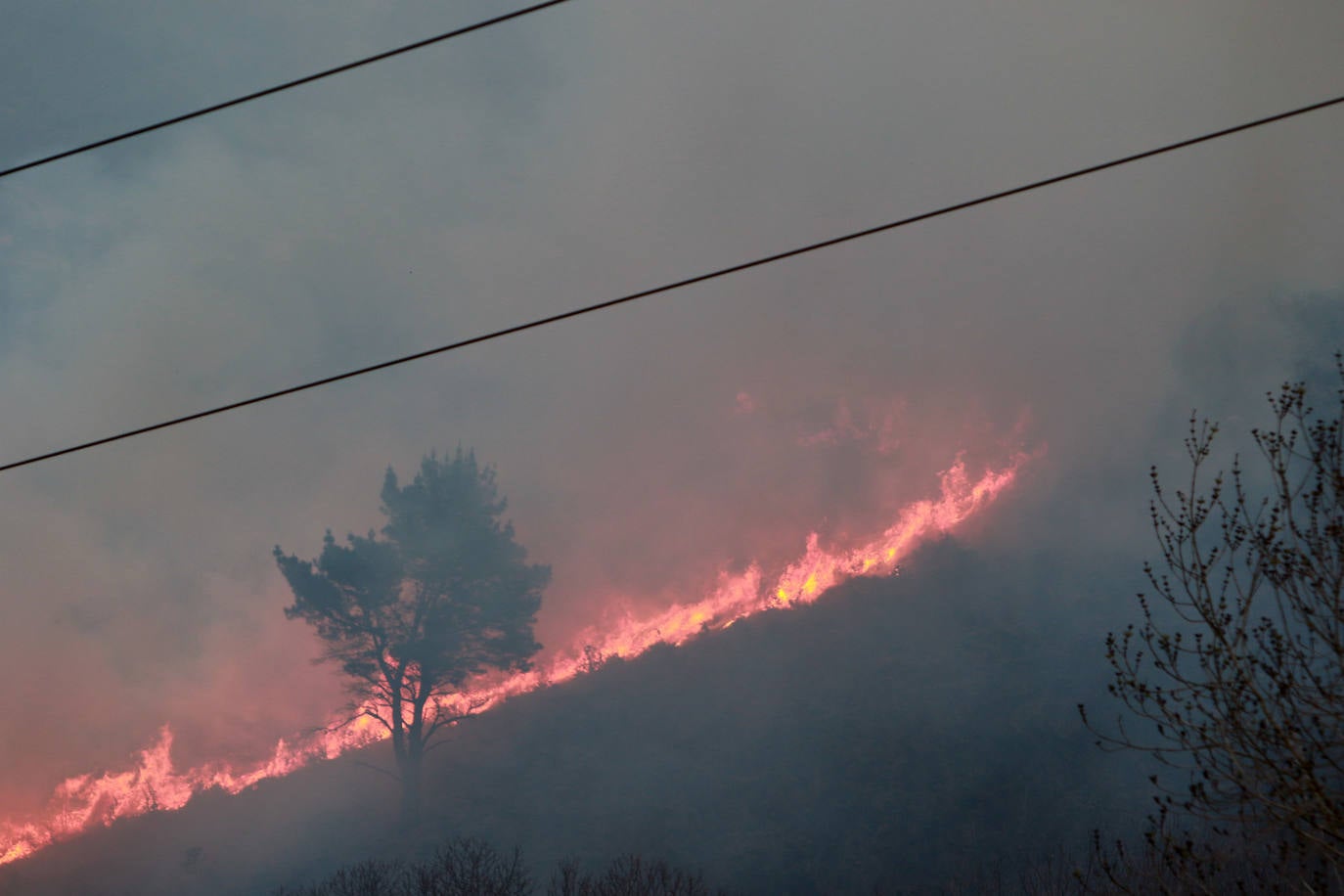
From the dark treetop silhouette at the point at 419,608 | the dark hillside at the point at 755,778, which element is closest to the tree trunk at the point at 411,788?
the dark treetop silhouette at the point at 419,608

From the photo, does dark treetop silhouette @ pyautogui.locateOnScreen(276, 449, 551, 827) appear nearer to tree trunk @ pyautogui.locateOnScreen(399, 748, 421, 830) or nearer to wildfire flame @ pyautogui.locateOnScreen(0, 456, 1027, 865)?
tree trunk @ pyautogui.locateOnScreen(399, 748, 421, 830)

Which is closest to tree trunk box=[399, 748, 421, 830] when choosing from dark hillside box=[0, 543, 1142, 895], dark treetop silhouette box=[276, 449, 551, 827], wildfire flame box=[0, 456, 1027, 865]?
dark treetop silhouette box=[276, 449, 551, 827]

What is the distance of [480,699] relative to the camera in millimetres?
22078

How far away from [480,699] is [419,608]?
3.13 meters

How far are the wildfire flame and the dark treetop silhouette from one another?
2.41 ft

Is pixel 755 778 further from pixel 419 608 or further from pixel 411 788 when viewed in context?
pixel 419 608

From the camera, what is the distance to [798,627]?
27.2 metres

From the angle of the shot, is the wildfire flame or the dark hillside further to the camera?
the wildfire flame

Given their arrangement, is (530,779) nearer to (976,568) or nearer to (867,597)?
(867,597)

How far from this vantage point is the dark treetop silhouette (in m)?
22.1

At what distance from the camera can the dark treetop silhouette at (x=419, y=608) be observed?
2209 centimetres

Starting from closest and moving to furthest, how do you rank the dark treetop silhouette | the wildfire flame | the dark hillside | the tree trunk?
1. the dark hillside
2. the tree trunk
3. the dark treetop silhouette
4. the wildfire flame

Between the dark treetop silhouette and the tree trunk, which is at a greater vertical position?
the dark treetop silhouette

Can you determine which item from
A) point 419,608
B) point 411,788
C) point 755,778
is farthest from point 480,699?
point 755,778
